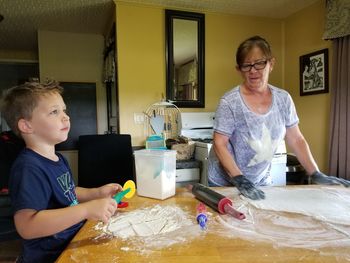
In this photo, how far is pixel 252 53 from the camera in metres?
1.10

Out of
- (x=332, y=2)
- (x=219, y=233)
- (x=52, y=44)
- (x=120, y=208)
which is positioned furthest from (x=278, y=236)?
(x=52, y=44)

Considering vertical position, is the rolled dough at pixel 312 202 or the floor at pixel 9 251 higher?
the rolled dough at pixel 312 202

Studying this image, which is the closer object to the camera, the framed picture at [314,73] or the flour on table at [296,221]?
the flour on table at [296,221]

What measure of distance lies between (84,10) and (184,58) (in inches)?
46.9

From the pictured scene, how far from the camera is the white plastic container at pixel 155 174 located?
927 mm

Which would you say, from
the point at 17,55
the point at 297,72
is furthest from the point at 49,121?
the point at 17,55

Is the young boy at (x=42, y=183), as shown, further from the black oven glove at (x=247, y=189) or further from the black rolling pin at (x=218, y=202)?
the black oven glove at (x=247, y=189)

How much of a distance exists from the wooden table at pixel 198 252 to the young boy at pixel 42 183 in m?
0.07

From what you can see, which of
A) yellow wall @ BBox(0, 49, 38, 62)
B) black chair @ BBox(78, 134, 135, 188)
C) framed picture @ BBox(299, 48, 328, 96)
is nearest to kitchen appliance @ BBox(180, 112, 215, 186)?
black chair @ BBox(78, 134, 135, 188)

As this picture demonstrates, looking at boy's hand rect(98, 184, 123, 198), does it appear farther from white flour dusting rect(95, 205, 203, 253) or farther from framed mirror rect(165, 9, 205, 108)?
framed mirror rect(165, 9, 205, 108)

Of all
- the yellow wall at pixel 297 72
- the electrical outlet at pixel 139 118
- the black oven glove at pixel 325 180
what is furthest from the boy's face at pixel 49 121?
the yellow wall at pixel 297 72

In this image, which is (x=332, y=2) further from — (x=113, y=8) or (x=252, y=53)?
(x=113, y=8)

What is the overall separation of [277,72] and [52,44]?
295 cm

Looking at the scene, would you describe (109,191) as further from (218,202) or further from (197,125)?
(197,125)
